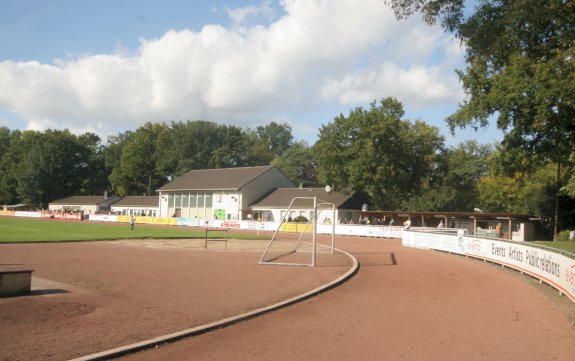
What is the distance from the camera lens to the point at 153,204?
87.9 meters

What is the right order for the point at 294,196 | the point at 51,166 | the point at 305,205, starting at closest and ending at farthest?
the point at 305,205, the point at 294,196, the point at 51,166

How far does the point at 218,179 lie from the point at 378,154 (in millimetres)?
27572

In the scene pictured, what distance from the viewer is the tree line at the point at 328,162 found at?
5928 centimetres

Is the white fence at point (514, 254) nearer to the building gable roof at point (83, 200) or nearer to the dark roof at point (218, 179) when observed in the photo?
the dark roof at point (218, 179)

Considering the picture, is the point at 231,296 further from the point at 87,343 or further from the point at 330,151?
the point at 330,151

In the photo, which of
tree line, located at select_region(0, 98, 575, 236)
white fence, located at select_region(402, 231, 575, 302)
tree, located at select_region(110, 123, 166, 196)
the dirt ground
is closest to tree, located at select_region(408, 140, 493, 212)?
tree line, located at select_region(0, 98, 575, 236)

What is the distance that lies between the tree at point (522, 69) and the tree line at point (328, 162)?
262cm

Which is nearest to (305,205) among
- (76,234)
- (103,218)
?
(103,218)

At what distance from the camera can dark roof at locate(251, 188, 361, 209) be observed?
65438 millimetres

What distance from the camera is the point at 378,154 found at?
62.1 meters

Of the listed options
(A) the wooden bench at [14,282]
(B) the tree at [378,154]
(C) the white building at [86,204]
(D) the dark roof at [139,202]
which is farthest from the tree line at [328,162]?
(A) the wooden bench at [14,282]

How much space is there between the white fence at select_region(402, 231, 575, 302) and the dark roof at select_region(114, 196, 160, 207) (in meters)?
61.5

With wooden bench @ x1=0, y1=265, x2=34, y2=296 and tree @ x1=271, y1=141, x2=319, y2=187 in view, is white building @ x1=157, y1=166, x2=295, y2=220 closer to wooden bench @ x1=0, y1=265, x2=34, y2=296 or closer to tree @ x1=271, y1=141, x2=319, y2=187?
tree @ x1=271, y1=141, x2=319, y2=187

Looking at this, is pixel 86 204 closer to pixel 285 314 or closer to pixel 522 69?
pixel 522 69
